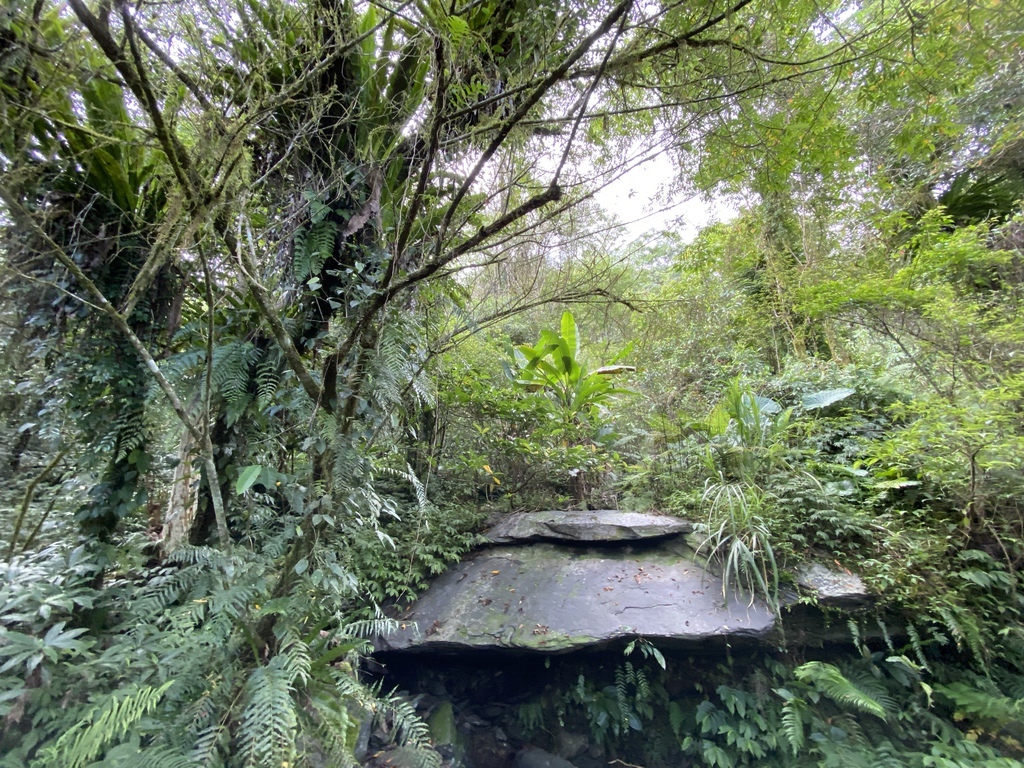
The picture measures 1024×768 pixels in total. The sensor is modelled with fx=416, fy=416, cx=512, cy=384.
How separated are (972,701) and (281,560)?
9.88ft

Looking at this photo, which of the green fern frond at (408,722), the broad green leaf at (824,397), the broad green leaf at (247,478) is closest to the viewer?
the broad green leaf at (247,478)

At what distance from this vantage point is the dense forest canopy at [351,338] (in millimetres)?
1260

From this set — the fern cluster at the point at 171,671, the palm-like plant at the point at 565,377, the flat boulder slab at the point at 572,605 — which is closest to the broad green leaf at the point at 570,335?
the palm-like plant at the point at 565,377

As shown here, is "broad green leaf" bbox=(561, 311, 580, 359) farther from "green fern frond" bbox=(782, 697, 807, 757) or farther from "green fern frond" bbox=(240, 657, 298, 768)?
"green fern frond" bbox=(240, 657, 298, 768)

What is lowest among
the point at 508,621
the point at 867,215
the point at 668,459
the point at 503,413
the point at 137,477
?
the point at 508,621

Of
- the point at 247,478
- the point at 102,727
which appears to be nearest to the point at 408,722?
the point at 102,727

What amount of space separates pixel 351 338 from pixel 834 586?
8.47 ft

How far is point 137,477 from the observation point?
5.23 feet

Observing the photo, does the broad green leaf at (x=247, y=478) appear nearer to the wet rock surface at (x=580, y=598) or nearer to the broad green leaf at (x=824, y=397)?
the wet rock surface at (x=580, y=598)

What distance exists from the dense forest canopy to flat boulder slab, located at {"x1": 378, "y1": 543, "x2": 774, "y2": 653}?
0.62 ft

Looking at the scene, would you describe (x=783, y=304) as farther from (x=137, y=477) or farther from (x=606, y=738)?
(x=137, y=477)

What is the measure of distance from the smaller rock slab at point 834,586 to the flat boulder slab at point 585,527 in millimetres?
628

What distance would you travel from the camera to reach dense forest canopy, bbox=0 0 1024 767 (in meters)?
1.26

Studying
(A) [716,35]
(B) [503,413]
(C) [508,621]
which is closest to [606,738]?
(C) [508,621]
